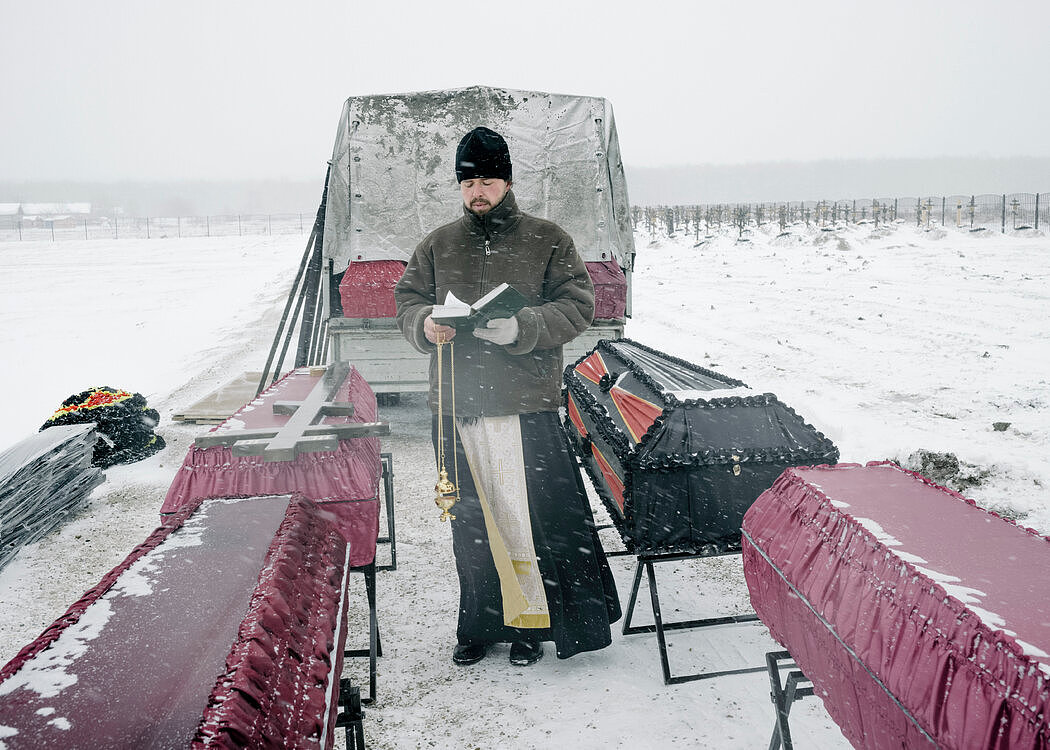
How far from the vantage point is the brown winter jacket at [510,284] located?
2.75 metres

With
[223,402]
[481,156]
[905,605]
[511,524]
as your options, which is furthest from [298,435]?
[223,402]

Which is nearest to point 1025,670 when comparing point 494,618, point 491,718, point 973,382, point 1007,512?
point 491,718

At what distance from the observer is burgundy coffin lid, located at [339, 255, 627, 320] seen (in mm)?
5789

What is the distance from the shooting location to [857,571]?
1.57 m

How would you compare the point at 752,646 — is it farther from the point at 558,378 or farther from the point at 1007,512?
the point at 1007,512

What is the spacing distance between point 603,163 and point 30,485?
15.9ft

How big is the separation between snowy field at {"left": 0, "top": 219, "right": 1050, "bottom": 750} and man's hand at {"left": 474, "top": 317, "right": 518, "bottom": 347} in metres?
1.33

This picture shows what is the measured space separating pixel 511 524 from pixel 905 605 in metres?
1.63

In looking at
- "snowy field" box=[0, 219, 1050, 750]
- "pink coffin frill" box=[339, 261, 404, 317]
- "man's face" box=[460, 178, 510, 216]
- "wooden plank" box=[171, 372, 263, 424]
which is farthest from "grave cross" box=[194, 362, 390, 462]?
"wooden plank" box=[171, 372, 263, 424]

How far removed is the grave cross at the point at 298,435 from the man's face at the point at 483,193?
0.91 meters

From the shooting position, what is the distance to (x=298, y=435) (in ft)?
7.72

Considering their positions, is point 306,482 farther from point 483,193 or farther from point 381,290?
point 381,290

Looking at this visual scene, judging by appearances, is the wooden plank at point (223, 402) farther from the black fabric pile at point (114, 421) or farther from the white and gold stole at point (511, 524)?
the white and gold stole at point (511, 524)

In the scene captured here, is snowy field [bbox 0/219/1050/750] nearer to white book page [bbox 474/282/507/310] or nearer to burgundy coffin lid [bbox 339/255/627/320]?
burgundy coffin lid [bbox 339/255/627/320]
